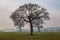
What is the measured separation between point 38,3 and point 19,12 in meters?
0.55

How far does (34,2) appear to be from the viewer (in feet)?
11.4

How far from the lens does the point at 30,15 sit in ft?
11.1

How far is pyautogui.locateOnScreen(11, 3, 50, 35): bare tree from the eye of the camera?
11.1 ft

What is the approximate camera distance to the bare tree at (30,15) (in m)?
3.39
